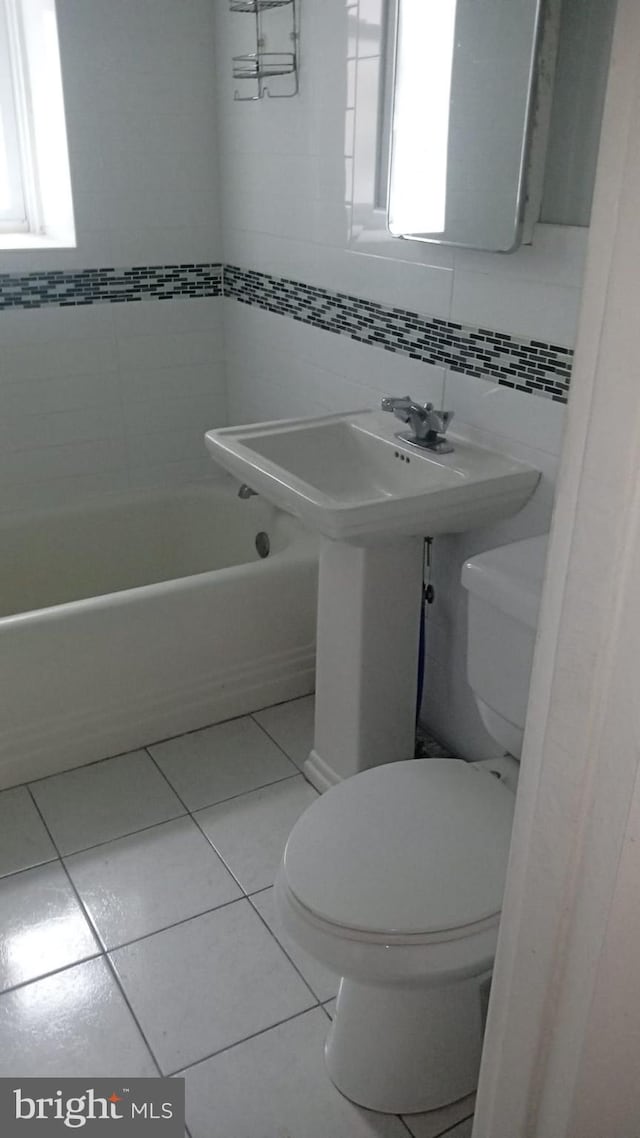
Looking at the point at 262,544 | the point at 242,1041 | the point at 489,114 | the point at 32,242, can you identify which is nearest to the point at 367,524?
the point at 489,114

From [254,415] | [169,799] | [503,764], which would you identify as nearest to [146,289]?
[254,415]

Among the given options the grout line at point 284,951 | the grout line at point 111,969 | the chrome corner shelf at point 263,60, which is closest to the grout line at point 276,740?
the grout line at point 284,951

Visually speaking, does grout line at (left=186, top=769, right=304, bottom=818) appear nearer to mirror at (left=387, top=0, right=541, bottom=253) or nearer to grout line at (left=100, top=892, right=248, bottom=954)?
grout line at (left=100, top=892, right=248, bottom=954)

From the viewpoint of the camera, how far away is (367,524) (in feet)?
5.48

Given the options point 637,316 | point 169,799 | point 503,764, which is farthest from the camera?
point 169,799

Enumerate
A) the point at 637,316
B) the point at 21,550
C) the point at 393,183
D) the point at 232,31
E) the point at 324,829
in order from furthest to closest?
the point at 21,550
the point at 232,31
the point at 393,183
the point at 324,829
the point at 637,316

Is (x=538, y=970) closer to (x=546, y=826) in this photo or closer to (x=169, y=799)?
(x=546, y=826)

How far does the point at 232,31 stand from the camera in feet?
8.54

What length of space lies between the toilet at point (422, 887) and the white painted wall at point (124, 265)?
1779 mm

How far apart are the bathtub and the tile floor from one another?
0.10 meters

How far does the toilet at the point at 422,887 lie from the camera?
1302 mm

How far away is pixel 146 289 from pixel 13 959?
6.66ft

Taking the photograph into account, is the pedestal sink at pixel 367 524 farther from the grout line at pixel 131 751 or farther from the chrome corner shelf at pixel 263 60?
the chrome corner shelf at pixel 263 60

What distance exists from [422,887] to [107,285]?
2184 mm
